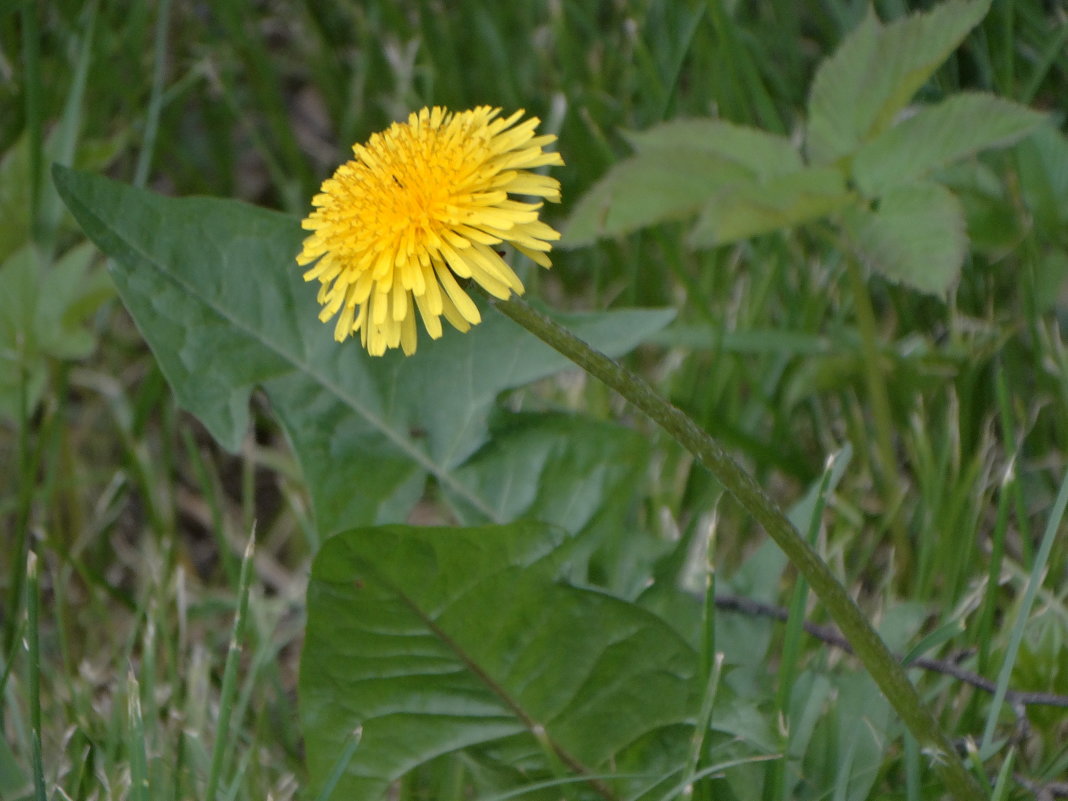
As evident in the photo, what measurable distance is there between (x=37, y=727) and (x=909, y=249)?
115 cm

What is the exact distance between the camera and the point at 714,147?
66.6 inches

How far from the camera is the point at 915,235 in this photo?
147 centimetres

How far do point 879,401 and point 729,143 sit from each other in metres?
0.46

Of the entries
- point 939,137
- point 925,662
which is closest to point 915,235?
point 939,137

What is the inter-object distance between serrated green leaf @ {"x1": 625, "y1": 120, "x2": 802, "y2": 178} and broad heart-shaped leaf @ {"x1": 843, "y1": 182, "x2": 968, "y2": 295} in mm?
146

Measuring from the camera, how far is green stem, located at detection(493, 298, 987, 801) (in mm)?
995

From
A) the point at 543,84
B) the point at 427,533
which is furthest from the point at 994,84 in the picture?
the point at 427,533

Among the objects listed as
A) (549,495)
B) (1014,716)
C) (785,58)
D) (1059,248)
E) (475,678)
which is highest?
(785,58)

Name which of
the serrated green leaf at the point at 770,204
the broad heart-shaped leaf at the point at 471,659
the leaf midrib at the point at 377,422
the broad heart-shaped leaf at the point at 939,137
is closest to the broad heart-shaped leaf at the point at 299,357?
the leaf midrib at the point at 377,422

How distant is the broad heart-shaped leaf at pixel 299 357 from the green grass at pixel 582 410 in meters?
0.22

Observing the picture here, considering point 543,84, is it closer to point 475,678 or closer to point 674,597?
point 674,597

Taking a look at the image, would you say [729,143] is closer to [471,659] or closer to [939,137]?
[939,137]

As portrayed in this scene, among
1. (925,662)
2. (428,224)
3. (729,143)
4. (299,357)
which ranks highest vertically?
(729,143)

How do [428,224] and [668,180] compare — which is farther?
[668,180]
